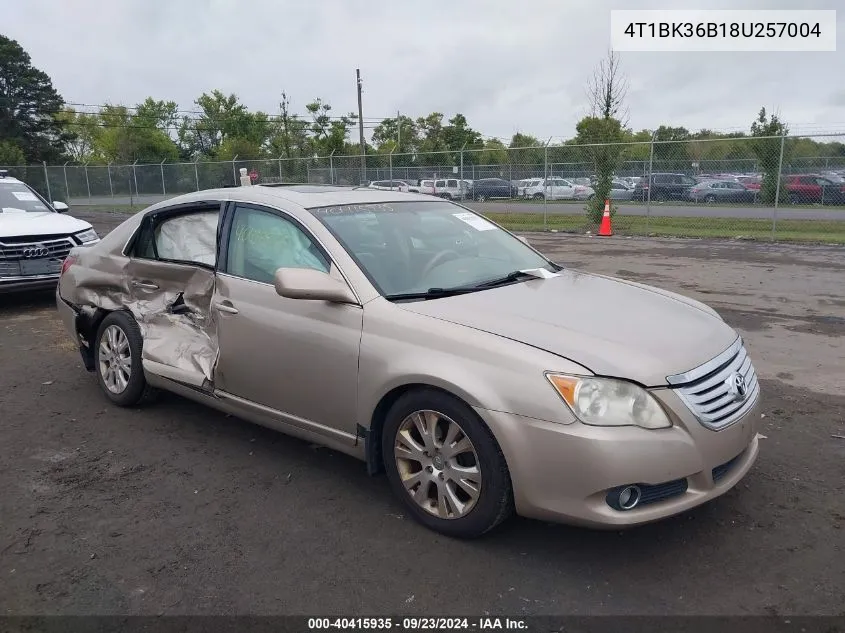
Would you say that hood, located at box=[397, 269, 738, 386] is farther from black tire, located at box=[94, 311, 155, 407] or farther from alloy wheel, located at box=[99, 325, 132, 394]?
alloy wheel, located at box=[99, 325, 132, 394]

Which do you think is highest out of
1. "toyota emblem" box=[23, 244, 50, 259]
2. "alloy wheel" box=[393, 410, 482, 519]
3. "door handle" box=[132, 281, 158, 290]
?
"door handle" box=[132, 281, 158, 290]

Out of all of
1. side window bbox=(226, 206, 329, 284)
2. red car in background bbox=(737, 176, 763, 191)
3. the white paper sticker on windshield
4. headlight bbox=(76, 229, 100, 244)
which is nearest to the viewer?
side window bbox=(226, 206, 329, 284)

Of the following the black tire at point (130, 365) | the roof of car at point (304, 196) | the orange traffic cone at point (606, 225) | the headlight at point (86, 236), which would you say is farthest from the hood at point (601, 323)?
the orange traffic cone at point (606, 225)

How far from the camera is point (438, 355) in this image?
121 inches

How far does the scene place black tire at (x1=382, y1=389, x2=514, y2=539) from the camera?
2.91 meters

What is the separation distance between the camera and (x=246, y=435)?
4.52 meters

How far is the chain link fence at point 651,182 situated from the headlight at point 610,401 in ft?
47.6

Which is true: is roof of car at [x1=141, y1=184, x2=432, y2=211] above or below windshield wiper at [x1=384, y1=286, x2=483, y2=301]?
above

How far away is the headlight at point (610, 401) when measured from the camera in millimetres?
2762

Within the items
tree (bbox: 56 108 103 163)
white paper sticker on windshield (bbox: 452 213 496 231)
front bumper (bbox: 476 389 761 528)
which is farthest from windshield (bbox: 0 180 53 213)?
tree (bbox: 56 108 103 163)

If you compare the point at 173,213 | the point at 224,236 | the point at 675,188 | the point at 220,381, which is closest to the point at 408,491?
the point at 220,381

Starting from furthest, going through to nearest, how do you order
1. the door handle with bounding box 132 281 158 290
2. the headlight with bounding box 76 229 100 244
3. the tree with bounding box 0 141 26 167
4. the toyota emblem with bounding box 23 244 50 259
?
the tree with bounding box 0 141 26 167
the headlight with bounding box 76 229 100 244
the toyota emblem with bounding box 23 244 50 259
the door handle with bounding box 132 281 158 290

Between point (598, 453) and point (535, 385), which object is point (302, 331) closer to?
point (535, 385)

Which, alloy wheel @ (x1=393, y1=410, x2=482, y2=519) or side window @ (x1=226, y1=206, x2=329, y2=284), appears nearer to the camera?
alloy wheel @ (x1=393, y1=410, x2=482, y2=519)
